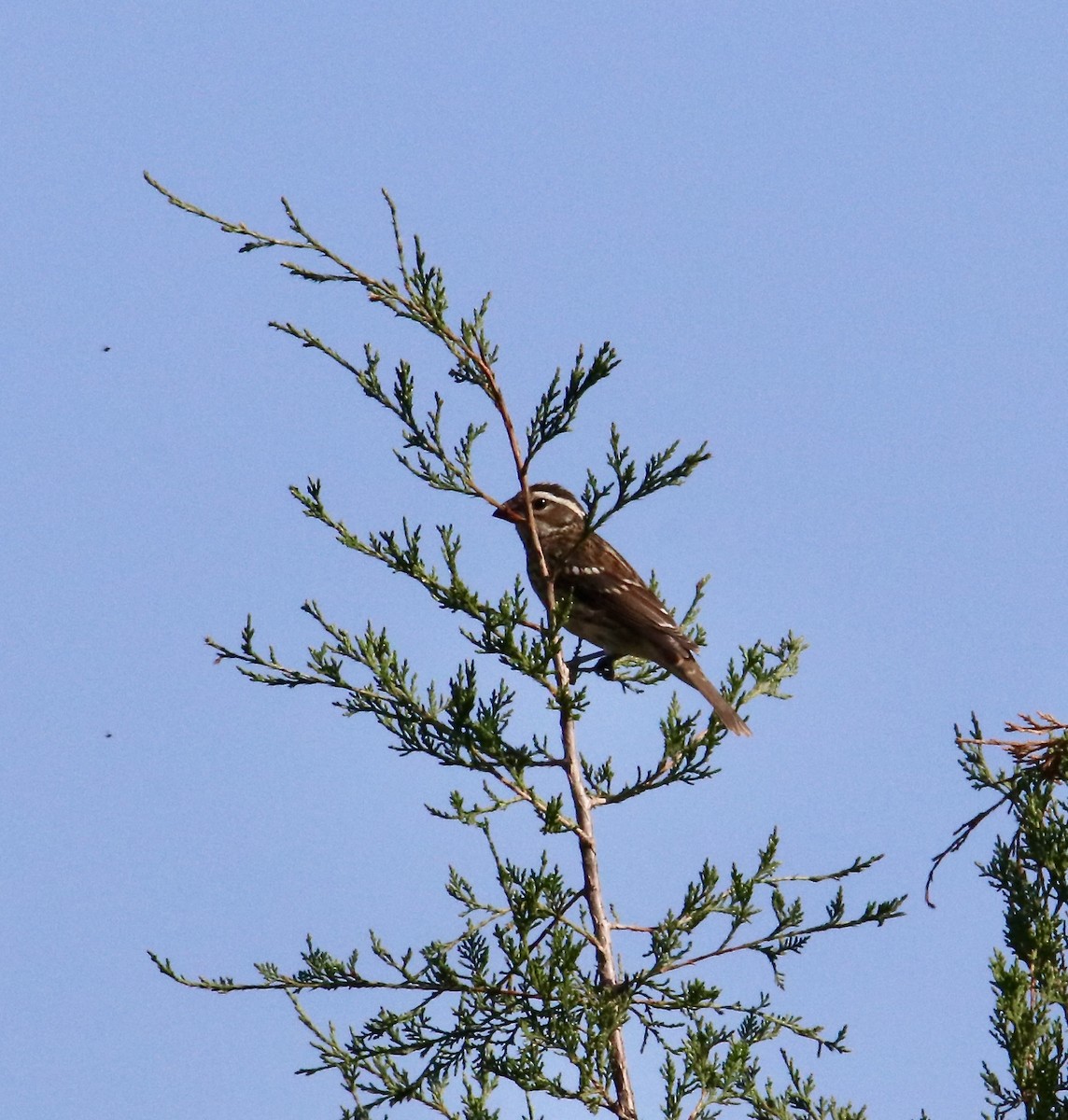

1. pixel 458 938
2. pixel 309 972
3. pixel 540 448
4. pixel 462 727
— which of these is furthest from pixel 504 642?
pixel 309 972

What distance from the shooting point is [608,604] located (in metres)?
8.74

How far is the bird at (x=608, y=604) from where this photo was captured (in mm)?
8508

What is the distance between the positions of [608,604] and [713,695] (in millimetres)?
1168

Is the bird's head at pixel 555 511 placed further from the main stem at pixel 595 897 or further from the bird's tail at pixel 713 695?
the main stem at pixel 595 897

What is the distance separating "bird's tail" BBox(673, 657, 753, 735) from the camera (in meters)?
7.37

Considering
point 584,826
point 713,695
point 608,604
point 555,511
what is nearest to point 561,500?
point 555,511

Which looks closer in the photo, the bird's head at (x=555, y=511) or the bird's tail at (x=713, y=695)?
the bird's tail at (x=713, y=695)

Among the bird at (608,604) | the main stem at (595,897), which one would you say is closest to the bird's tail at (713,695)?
the bird at (608,604)

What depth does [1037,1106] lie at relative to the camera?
559 centimetres

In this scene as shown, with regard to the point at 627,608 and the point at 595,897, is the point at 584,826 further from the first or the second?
the point at 627,608

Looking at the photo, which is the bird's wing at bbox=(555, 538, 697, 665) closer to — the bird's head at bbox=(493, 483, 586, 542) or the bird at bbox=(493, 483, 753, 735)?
the bird at bbox=(493, 483, 753, 735)

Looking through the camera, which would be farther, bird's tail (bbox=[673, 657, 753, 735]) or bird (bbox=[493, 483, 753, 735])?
bird (bbox=[493, 483, 753, 735])

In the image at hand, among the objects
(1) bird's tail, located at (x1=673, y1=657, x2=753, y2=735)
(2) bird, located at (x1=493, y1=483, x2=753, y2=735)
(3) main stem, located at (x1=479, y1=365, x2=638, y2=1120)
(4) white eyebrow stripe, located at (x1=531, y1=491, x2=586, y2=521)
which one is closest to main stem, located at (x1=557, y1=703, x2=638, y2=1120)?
(3) main stem, located at (x1=479, y1=365, x2=638, y2=1120)

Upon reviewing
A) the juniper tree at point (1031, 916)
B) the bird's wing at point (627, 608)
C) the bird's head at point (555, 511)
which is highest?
the bird's head at point (555, 511)
